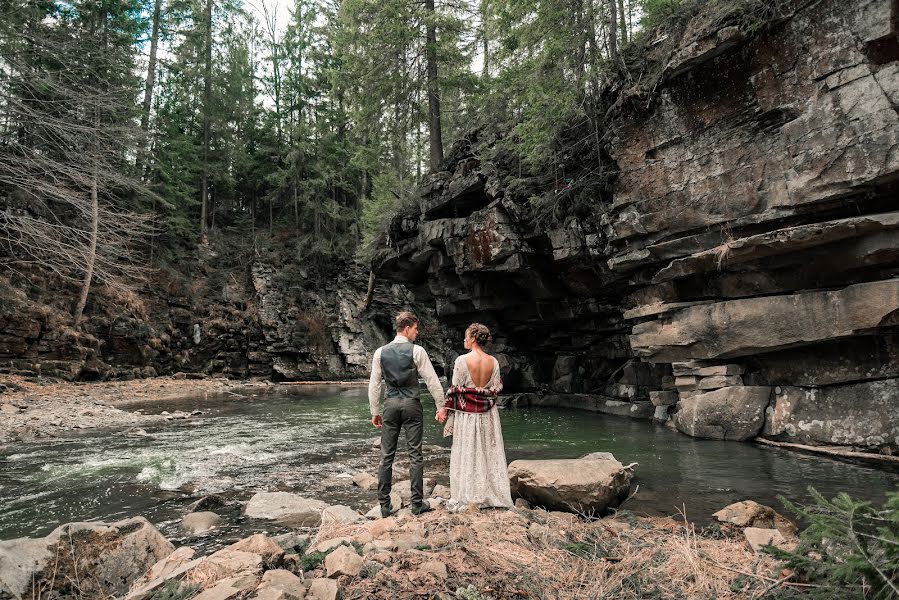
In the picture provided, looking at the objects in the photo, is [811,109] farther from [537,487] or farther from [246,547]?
[246,547]

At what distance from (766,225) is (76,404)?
19.2 metres

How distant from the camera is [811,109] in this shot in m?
8.92

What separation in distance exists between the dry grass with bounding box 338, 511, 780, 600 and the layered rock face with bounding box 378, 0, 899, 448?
281 inches

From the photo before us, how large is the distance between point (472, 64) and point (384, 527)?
21.4 meters

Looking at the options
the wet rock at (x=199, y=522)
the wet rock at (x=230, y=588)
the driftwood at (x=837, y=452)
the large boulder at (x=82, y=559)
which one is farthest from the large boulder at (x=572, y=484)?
the driftwood at (x=837, y=452)

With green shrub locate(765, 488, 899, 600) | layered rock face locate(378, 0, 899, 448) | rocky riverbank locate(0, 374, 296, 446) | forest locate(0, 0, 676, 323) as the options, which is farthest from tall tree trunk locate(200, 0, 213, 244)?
green shrub locate(765, 488, 899, 600)

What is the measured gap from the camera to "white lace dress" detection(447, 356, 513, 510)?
5.12m

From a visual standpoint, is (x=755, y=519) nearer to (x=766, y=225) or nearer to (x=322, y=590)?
(x=322, y=590)

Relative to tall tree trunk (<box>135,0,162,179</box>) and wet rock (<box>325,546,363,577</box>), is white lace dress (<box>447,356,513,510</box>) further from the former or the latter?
tall tree trunk (<box>135,0,162,179</box>)

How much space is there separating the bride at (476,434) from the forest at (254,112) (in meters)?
10.2

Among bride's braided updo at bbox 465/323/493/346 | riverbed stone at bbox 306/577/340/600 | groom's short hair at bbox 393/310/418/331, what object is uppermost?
groom's short hair at bbox 393/310/418/331

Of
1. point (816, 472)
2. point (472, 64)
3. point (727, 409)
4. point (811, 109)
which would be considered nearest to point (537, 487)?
point (816, 472)

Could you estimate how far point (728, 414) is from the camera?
33.3 feet

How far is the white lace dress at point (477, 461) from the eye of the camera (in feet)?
16.8
